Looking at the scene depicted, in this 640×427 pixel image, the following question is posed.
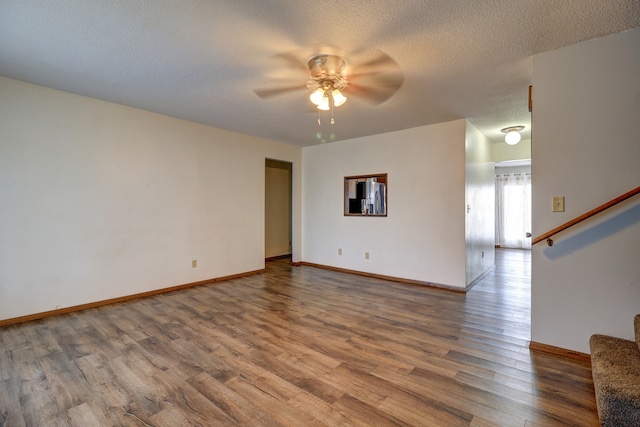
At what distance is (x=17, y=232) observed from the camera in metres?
2.85

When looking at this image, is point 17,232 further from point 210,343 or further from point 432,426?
point 432,426

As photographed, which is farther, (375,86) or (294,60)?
(375,86)

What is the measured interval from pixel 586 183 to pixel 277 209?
213 inches

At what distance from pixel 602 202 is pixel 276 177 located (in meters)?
5.53

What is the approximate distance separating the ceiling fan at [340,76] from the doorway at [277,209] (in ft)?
11.5

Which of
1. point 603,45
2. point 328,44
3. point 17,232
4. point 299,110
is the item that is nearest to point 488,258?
point 603,45

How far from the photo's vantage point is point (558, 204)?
227 cm

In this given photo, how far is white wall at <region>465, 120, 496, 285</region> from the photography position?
13.5 ft

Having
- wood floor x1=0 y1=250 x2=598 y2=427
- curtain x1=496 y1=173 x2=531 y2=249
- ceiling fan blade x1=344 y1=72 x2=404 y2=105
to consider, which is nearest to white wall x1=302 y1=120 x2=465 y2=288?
wood floor x1=0 y1=250 x2=598 y2=427

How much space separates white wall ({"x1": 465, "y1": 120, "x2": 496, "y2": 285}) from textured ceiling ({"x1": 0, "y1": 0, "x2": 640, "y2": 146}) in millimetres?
1110

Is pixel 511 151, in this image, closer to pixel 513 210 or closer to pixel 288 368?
pixel 513 210

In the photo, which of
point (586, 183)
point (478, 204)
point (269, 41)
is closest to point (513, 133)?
point (478, 204)

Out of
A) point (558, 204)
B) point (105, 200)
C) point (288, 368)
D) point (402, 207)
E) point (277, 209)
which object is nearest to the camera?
point (288, 368)

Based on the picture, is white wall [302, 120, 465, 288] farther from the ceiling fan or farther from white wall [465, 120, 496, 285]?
the ceiling fan
